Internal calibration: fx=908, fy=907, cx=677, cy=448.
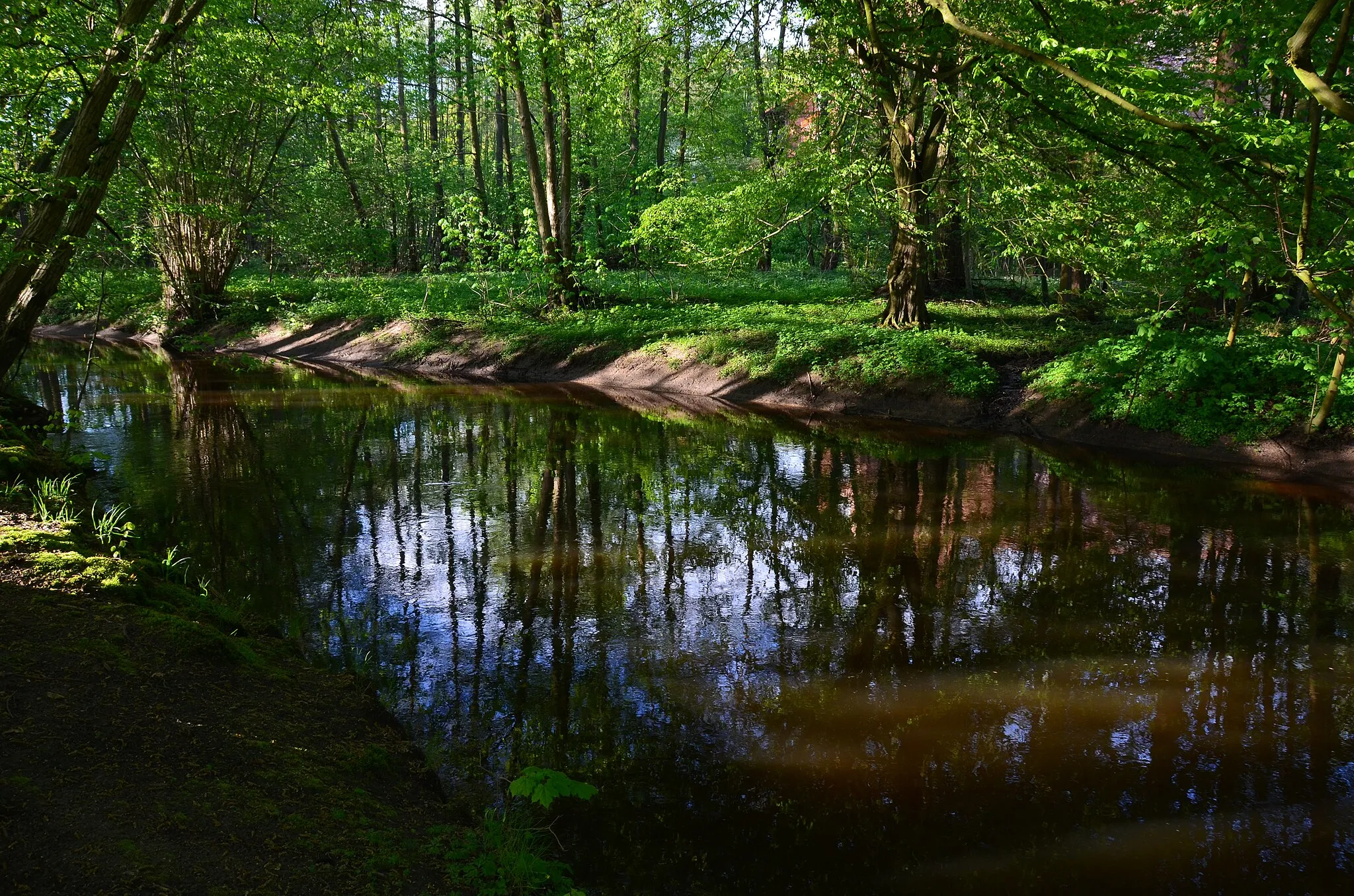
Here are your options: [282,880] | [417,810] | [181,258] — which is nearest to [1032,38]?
[417,810]

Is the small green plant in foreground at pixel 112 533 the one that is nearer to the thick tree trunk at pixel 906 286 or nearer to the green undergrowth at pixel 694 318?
the green undergrowth at pixel 694 318

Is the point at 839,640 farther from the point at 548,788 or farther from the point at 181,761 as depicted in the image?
the point at 181,761

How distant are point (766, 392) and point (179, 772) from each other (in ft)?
45.5

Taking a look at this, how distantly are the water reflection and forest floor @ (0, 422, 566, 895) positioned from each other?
24.2 inches

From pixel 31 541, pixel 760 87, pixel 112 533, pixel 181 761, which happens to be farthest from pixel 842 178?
pixel 181 761

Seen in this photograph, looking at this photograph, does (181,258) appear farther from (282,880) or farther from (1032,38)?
(282,880)

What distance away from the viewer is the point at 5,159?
885 cm

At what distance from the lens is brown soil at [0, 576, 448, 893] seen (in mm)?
2908

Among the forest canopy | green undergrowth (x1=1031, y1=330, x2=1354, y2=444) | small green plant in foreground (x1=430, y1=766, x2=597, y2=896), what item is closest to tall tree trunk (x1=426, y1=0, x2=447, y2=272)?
the forest canopy

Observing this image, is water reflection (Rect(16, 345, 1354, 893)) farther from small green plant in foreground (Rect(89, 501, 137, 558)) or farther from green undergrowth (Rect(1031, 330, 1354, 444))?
green undergrowth (Rect(1031, 330, 1354, 444))

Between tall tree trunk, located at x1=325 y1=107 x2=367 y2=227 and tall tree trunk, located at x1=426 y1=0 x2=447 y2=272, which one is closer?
tall tree trunk, located at x1=325 y1=107 x2=367 y2=227

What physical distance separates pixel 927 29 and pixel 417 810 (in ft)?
29.5

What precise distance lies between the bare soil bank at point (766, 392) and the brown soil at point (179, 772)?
11.4 meters

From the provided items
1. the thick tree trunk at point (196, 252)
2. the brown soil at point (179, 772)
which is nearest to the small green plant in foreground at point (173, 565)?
the brown soil at point (179, 772)
